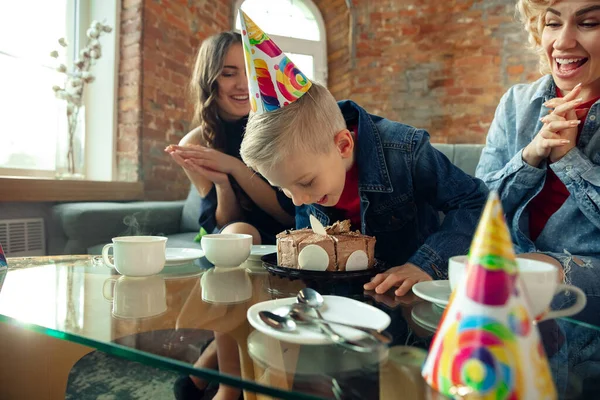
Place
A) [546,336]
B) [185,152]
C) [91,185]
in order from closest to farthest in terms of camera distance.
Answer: [546,336]
[185,152]
[91,185]

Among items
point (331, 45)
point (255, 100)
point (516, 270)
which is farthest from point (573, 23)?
point (331, 45)

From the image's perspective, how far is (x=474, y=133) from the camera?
3.80m

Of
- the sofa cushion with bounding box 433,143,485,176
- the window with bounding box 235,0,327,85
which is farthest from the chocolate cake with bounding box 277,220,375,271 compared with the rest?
the window with bounding box 235,0,327,85

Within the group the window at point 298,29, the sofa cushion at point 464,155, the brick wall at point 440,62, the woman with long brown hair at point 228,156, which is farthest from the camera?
the window at point 298,29

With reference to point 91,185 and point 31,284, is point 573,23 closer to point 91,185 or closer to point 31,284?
point 31,284

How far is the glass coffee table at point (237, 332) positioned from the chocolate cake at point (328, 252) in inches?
1.5

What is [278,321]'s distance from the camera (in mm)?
478

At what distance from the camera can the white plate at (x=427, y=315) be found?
0.54m

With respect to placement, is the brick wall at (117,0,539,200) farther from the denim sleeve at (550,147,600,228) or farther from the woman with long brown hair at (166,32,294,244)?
the denim sleeve at (550,147,600,228)

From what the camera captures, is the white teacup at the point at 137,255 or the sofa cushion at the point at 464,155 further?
the sofa cushion at the point at 464,155

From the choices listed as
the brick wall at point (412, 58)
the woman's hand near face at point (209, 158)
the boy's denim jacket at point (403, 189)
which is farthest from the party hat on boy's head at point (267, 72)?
the brick wall at point (412, 58)

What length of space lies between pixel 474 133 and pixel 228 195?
291 cm

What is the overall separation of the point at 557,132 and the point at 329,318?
833 millimetres

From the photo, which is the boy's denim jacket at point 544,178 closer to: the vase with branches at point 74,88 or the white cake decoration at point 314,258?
the white cake decoration at point 314,258
